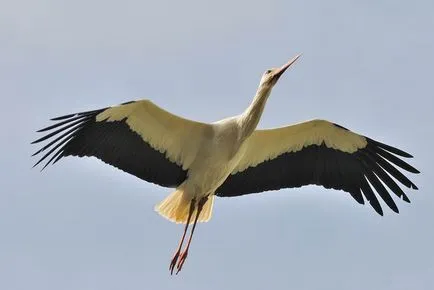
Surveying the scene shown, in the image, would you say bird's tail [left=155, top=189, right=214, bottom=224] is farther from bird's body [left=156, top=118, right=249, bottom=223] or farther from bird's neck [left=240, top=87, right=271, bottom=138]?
bird's neck [left=240, top=87, right=271, bottom=138]

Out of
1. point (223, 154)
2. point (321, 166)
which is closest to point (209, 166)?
point (223, 154)

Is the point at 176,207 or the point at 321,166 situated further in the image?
the point at 321,166

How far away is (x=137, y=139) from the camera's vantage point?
16297 mm

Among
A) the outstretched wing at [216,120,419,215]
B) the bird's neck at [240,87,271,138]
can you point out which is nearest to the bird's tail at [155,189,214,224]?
the outstretched wing at [216,120,419,215]

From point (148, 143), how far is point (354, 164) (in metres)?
2.78

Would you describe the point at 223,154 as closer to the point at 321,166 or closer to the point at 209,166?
the point at 209,166

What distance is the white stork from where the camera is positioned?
15781 millimetres

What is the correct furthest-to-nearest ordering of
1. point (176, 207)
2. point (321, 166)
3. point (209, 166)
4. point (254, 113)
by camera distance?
point (321, 166) < point (176, 207) < point (209, 166) < point (254, 113)

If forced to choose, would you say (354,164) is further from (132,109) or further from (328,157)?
(132,109)

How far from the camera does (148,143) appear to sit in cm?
1641

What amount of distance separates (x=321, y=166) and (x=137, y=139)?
252 centimetres

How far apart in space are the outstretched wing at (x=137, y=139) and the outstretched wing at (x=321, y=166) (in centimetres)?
87

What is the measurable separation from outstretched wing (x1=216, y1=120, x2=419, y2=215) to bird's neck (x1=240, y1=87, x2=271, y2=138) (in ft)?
4.24

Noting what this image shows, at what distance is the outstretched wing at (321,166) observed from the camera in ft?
55.7
